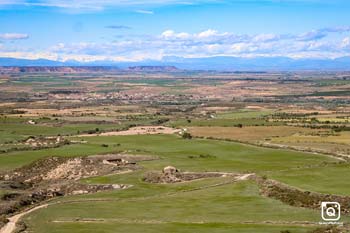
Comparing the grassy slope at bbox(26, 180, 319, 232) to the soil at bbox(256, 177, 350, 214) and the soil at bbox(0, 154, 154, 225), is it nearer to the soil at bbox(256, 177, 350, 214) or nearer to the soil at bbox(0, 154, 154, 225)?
the soil at bbox(256, 177, 350, 214)

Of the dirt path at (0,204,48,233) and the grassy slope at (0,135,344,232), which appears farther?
the dirt path at (0,204,48,233)

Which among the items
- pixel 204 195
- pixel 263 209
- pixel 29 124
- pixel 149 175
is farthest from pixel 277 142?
pixel 29 124

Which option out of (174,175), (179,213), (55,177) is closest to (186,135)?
(55,177)

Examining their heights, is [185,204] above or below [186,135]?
above

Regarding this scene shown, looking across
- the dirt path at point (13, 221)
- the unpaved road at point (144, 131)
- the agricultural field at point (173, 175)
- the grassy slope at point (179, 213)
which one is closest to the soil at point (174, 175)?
the agricultural field at point (173, 175)

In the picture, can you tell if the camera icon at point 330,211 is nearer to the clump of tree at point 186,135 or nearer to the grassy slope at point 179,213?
the grassy slope at point 179,213

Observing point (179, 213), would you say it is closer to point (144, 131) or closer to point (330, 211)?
point (330, 211)

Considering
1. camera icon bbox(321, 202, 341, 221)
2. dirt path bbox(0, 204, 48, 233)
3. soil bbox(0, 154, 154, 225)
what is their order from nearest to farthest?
dirt path bbox(0, 204, 48, 233)
camera icon bbox(321, 202, 341, 221)
soil bbox(0, 154, 154, 225)

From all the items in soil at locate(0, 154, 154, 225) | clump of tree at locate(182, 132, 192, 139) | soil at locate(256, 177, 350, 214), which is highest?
soil at locate(256, 177, 350, 214)

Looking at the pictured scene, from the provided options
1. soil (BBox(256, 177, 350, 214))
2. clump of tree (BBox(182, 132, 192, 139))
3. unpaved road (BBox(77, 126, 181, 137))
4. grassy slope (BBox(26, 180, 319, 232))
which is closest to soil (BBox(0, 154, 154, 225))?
grassy slope (BBox(26, 180, 319, 232))

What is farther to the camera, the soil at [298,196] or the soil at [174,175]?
the soil at [174,175]
